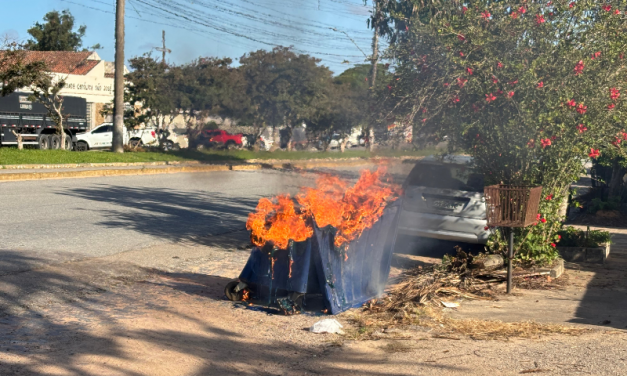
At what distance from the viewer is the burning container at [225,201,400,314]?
6.64m

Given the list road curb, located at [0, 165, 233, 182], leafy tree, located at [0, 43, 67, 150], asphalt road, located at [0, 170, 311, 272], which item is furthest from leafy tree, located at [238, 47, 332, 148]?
asphalt road, located at [0, 170, 311, 272]

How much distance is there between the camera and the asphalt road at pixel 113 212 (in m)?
10.2

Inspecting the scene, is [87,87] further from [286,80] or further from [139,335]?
[139,335]

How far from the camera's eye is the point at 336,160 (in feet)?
118

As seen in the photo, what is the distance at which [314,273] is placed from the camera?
677 centimetres

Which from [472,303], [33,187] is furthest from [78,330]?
[33,187]

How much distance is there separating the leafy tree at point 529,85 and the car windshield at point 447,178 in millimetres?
1014

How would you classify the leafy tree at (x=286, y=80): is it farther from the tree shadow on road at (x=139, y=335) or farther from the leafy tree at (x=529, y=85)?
the tree shadow on road at (x=139, y=335)

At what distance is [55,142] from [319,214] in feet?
92.8

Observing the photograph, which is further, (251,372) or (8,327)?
(8,327)

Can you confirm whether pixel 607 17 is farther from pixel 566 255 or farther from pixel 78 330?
pixel 78 330

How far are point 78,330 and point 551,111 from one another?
227 inches

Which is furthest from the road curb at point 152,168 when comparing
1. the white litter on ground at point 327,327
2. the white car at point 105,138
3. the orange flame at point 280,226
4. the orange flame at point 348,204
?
the white litter on ground at point 327,327

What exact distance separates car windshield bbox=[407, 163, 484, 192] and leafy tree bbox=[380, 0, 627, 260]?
3.33ft
